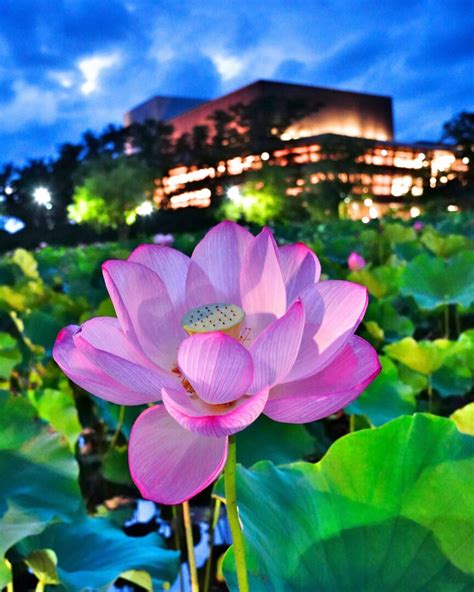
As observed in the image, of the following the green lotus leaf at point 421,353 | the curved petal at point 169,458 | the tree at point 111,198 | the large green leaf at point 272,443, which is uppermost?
the tree at point 111,198

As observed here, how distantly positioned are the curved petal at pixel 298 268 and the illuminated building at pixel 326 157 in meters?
24.7

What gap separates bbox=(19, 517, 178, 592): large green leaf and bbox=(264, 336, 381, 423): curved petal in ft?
1.44

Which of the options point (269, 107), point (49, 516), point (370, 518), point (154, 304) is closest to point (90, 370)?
point (154, 304)

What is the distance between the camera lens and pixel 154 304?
440mm

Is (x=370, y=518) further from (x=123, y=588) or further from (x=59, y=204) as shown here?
(x=59, y=204)

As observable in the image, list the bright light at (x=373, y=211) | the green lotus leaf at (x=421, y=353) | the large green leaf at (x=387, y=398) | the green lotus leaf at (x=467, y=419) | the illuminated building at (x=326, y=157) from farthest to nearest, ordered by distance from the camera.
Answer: the bright light at (x=373, y=211)
the illuminated building at (x=326, y=157)
the green lotus leaf at (x=421, y=353)
the large green leaf at (x=387, y=398)
the green lotus leaf at (x=467, y=419)

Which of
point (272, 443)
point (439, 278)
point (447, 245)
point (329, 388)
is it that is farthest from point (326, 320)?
point (447, 245)

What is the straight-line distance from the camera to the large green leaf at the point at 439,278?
6.40 feet

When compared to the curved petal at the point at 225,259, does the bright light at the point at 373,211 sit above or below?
above

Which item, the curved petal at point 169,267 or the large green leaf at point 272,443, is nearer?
the curved petal at point 169,267

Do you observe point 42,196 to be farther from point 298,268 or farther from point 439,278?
point 298,268

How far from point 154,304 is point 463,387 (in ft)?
3.36

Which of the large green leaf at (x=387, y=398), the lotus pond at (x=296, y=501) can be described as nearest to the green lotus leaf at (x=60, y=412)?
the lotus pond at (x=296, y=501)

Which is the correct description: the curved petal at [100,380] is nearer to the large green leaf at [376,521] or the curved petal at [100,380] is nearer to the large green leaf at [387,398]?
the large green leaf at [376,521]
